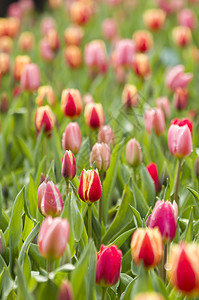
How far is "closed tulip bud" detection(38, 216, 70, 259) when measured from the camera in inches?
43.4

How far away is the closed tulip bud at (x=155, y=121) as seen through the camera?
6.82 ft

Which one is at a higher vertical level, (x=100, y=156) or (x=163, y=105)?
(x=100, y=156)

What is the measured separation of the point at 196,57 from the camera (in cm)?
384

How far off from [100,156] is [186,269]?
74 centimetres

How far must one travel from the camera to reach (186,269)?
977mm

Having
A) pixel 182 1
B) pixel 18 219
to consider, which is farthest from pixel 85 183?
pixel 182 1

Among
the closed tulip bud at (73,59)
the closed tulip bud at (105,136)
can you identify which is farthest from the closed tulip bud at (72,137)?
the closed tulip bud at (73,59)

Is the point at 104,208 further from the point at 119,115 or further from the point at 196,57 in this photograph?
the point at 196,57

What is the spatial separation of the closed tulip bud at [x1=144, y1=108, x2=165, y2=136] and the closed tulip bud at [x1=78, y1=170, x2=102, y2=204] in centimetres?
74

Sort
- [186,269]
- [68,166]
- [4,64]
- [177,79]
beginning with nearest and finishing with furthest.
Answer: [186,269] < [68,166] < [177,79] < [4,64]

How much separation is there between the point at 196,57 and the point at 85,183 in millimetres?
2643

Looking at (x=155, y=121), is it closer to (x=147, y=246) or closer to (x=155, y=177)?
(x=155, y=177)

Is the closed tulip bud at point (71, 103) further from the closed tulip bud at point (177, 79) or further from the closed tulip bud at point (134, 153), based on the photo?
the closed tulip bud at point (177, 79)

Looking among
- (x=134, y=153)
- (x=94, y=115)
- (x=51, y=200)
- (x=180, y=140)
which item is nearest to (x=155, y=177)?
(x=134, y=153)
